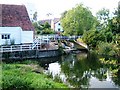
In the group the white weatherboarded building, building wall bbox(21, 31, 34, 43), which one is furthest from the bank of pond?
the white weatherboarded building

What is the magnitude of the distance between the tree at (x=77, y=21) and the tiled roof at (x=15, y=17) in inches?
794

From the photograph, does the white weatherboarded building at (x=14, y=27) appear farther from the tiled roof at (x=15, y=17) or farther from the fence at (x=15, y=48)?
the fence at (x=15, y=48)

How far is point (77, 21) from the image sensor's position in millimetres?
61844

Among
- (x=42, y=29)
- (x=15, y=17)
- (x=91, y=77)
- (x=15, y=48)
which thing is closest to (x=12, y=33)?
(x=15, y=17)

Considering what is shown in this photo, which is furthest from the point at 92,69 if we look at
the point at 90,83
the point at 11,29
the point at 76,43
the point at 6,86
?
the point at 76,43

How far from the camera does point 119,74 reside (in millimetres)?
25219

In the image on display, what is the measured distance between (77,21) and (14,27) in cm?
2421

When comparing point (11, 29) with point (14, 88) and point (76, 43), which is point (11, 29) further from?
point (14, 88)

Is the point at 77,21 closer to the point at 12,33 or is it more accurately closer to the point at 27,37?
the point at 27,37

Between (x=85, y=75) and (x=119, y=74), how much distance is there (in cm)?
310

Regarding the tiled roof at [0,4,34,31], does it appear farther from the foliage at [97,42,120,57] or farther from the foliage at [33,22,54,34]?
the foliage at [33,22,54,34]

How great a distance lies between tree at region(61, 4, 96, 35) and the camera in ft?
203

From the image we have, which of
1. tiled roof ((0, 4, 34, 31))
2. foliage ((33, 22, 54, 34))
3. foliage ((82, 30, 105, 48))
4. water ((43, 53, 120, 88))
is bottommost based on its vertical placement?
water ((43, 53, 120, 88))

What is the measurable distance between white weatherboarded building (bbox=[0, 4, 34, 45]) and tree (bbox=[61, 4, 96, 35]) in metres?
20.6
